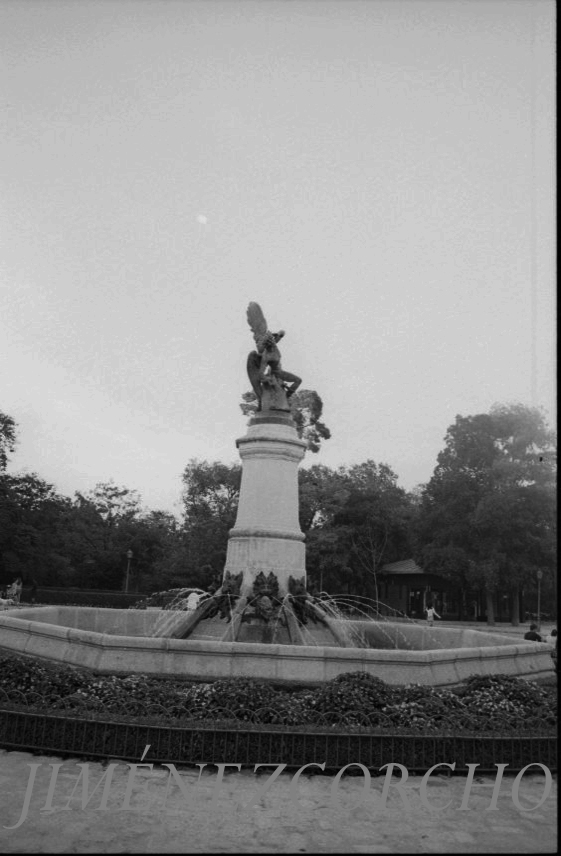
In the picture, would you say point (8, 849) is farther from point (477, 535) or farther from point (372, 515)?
point (372, 515)

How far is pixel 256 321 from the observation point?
17.0 metres

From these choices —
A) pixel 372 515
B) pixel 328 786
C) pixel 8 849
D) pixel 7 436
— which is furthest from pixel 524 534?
pixel 8 849

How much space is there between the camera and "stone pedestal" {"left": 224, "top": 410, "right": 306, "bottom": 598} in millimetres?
14555

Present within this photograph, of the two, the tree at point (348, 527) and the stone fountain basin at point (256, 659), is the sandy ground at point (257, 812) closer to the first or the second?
the stone fountain basin at point (256, 659)

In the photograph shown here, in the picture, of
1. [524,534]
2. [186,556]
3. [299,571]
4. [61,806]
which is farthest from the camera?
[186,556]

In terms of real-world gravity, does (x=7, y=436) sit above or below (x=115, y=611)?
above

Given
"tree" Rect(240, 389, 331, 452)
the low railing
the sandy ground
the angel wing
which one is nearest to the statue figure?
the angel wing

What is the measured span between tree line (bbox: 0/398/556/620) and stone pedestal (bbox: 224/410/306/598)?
90.3 ft

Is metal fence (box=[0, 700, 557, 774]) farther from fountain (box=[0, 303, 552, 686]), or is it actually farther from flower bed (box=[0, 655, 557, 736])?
fountain (box=[0, 303, 552, 686])

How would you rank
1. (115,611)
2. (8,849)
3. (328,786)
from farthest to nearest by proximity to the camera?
(115,611)
(328,786)
(8,849)

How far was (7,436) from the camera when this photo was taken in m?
47.0

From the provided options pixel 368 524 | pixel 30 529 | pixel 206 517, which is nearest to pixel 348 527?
pixel 368 524

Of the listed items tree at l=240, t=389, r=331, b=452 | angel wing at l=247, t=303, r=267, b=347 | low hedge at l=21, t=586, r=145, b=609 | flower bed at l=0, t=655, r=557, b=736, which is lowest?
low hedge at l=21, t=586, r=145, b=609

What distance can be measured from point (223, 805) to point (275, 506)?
8.93m
